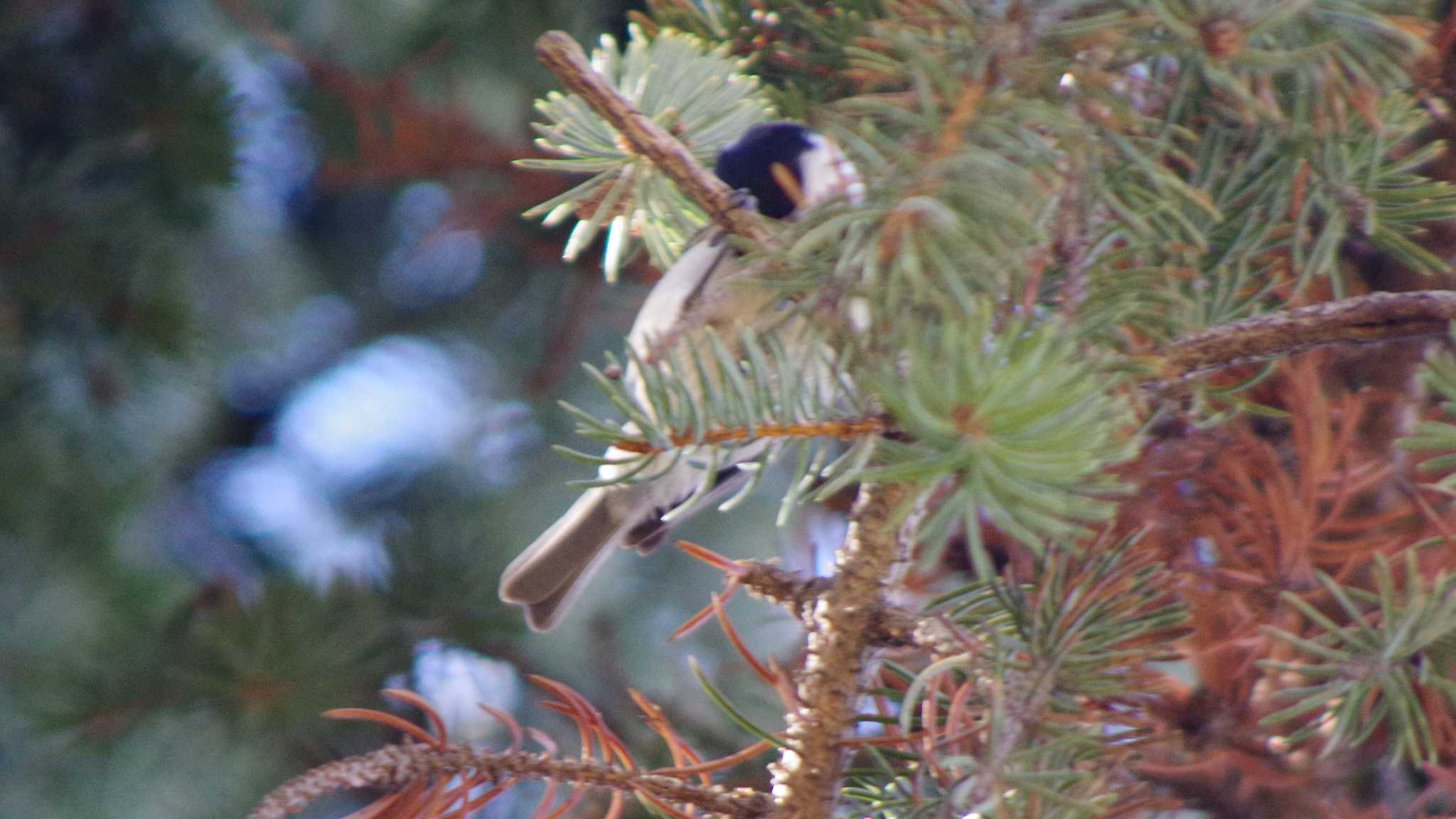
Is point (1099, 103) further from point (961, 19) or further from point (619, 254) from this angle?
A: point (619, 254)

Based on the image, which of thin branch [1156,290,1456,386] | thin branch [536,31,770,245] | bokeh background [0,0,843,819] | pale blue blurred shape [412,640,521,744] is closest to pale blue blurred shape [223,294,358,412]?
bokeh background [0,0,843,819]

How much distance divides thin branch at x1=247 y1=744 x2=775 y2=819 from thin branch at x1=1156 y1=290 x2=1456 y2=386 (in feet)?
0.65

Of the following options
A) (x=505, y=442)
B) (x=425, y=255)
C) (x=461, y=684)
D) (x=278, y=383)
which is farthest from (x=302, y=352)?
(x=461, y=684)

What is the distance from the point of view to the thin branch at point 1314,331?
41 centimetres

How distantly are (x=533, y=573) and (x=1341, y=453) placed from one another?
21.2 inches

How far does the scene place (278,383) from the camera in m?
1.66

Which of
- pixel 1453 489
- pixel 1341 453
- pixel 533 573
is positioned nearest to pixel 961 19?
pixel 1453 489

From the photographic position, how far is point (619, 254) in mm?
605

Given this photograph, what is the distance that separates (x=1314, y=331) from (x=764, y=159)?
1.99 feet

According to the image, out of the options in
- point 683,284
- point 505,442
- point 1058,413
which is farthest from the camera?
point 505,442

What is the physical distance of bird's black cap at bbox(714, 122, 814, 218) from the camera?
3.16 feet

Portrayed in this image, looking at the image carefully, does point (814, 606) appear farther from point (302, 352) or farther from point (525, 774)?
point (302, 352)

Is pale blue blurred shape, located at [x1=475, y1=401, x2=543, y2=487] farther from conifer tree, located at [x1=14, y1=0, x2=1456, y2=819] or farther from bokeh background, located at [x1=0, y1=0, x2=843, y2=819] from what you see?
conifer tree, located at [x1=14, y1=0, x2=1456, y2=819]

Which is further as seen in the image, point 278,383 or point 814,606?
point 278,383
